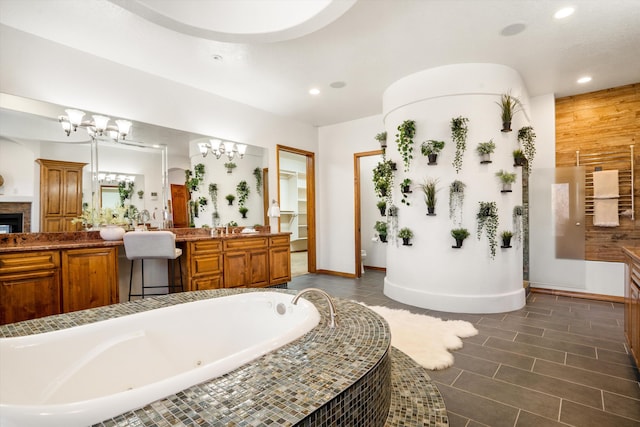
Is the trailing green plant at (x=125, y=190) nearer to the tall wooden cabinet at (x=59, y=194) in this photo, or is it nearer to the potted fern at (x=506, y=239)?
the tall wooden cabinet at (x=59, y=194)

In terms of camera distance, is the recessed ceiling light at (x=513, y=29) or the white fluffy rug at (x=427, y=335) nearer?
the white fluffy rug at (x=427, y=335)

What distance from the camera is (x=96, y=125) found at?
3299 mm

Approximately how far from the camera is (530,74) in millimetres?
3799

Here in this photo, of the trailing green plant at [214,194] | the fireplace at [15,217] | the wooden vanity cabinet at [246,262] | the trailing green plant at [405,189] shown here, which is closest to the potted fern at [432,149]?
the trailing green plant at [405,189]

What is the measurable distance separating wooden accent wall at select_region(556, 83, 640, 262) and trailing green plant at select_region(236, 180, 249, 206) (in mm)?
4636

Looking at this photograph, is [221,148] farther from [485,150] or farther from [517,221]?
[517,221]

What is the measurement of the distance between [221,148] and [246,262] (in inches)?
67.3

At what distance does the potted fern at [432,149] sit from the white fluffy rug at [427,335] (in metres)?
1.81

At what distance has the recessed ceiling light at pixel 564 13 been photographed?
2.58m

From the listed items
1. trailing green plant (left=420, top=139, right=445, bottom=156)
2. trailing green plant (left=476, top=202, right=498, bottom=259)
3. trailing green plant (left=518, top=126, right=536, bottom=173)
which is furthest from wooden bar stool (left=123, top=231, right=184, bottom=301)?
trailing green plant (left=518, top=126, right=536, bottom=173)

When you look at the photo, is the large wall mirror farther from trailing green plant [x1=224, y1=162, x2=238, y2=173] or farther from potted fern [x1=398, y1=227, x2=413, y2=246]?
potted fern [x1=398, y1=227, x2=413, y2=246]

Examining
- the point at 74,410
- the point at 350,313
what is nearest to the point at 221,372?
the point at 74,410

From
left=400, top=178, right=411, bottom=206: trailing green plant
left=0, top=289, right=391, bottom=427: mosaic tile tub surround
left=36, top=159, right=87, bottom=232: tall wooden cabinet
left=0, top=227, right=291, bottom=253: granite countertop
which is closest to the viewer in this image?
left=0, top=289, right=391, bottom=427: mosaic tile tub surround

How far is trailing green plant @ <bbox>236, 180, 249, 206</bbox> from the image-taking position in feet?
15.6
